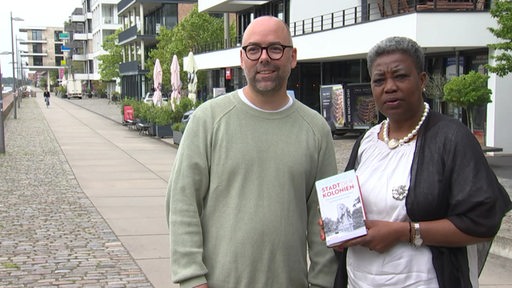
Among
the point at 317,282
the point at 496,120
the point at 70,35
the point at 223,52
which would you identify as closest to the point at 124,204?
the point at 317,282

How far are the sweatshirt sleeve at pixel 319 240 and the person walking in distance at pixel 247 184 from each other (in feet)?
0.29

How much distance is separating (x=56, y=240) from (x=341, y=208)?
5790mm

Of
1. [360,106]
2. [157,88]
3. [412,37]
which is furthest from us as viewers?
[157,88]

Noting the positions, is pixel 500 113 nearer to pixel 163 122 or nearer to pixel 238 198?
pixel 163 122

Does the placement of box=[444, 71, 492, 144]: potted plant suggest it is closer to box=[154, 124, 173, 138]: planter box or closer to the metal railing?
the metal railing

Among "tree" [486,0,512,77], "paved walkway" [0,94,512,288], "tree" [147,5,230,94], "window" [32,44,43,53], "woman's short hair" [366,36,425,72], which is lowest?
"paved walkway" [0,94,512,288]

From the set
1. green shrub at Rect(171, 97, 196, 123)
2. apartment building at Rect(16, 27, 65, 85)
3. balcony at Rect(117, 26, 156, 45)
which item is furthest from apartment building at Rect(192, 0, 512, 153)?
apartment building at Rect(16, 27, 65, 85)

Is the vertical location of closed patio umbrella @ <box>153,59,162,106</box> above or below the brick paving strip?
above

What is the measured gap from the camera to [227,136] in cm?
253

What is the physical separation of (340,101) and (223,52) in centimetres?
1365

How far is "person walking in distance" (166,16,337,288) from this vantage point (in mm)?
2510

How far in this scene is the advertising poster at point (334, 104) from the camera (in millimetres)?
21266

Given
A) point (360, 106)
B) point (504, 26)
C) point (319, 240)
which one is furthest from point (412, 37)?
point (319, 240)

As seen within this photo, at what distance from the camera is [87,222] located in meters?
8.41
